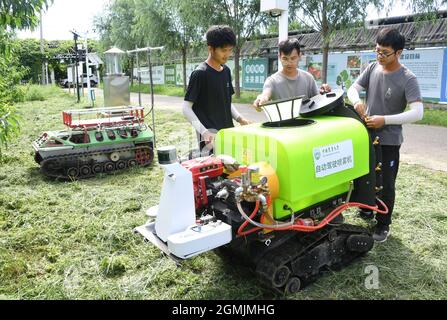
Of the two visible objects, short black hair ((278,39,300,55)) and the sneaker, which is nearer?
short black hair ((278,39,300,55))

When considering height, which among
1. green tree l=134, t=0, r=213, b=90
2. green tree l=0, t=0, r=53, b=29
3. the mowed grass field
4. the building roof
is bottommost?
the mowed grass field

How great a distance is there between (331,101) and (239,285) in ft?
4.99

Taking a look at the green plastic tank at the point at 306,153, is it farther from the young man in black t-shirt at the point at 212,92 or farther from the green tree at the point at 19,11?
the green tree at the point at 19,11

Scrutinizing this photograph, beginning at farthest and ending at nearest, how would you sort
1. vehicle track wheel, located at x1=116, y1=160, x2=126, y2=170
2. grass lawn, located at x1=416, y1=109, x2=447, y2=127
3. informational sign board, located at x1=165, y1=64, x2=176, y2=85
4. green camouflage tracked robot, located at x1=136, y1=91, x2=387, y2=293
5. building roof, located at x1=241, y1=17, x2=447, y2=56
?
informational sign board, located at x1=165, y1=64, x2=176, y2=85
building roof, located at x1=241, y1=17, x2=447, y2=56
grass lawn, located at x1=416, y1=109, x2=447, y2=127
vehicle track wheel, located at x1=116, y1=160, x2=126, y2=170
green camouflage tracked robot, located at x1=136, y1=91, x2=387, y2=293

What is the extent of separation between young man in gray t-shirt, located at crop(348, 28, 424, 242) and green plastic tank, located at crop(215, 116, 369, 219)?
0.40 m

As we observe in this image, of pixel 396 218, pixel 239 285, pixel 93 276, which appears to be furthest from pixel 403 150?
pixel 93 276

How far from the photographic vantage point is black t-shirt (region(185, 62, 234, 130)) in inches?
129

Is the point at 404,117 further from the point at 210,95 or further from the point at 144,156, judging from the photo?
the point at 144,156

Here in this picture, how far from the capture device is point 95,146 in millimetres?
6488

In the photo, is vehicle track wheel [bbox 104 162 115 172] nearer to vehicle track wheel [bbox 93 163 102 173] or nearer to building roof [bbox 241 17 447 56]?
vehicle track wheel [bbox 93 163 102 173]

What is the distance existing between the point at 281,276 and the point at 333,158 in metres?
0.86

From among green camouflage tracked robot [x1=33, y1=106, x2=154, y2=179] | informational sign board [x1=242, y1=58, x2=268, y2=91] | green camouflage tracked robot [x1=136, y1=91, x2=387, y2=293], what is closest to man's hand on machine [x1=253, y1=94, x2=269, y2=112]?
green camouflage tracked robot [x1=136, y1=91, x2=387, y2=293]

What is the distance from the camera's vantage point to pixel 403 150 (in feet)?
25.2

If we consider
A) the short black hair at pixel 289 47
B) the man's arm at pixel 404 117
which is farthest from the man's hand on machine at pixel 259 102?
the man's arm at pixel 404 117
